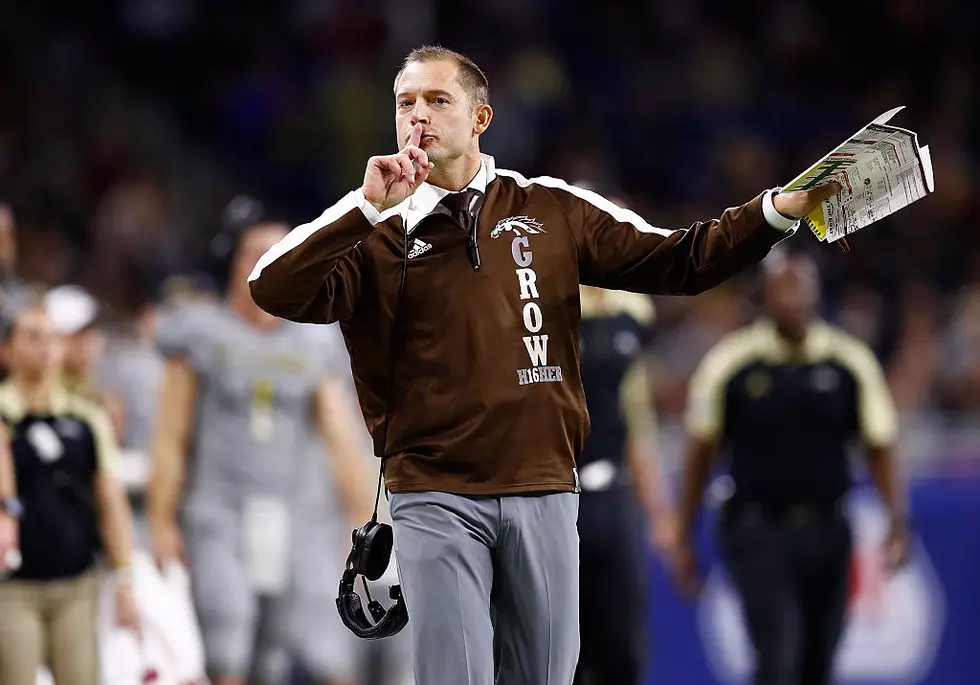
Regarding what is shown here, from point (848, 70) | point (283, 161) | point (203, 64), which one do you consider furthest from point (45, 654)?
point (848, 70)

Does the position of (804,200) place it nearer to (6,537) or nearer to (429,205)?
(429,205)

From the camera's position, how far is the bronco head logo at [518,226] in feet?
16.3

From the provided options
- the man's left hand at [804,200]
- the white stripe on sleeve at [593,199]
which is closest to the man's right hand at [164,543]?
the white stripe on sleeve at [593,199]

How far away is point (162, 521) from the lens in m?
8.12

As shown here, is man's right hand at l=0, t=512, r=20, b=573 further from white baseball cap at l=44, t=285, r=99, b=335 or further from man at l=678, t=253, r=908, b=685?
man at l=678, t=253, r=908, b=685

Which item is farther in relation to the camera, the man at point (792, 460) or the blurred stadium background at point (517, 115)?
the blurred stadium background at point (517, 115)

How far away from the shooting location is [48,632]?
24.2ft

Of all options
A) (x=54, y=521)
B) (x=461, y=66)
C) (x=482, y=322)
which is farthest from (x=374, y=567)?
(x=54, y=521)

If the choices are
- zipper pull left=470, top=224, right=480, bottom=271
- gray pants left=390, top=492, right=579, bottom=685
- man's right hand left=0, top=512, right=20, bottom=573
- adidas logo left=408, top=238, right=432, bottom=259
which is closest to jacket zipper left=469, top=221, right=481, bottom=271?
zipper pull left=470, top=224, right=480, bottom=271

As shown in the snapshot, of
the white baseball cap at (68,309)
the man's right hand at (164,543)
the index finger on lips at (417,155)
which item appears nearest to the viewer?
the index finger on lips at (417,155)

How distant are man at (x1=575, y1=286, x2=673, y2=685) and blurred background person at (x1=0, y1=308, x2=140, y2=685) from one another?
208 centimetres

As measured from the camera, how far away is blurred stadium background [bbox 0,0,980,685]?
50.3ft

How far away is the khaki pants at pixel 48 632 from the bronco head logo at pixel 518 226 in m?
3.37

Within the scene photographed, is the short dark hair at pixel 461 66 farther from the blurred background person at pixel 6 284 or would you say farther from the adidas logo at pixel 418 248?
the blurred background person at pixel 6 284
